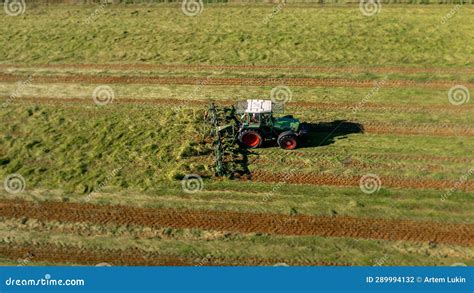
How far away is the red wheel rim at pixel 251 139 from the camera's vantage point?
1684cm

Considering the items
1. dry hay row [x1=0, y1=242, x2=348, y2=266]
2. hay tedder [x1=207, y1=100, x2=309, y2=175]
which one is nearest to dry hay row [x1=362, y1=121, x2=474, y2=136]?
hay tedder [x1=207, y1=100, x2=309, y2=175]

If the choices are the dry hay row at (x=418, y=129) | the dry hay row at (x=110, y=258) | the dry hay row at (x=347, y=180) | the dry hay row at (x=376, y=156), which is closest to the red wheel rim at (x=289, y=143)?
the dry hay row at (x=376, y=156)

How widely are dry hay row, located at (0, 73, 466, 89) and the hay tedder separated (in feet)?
18.0

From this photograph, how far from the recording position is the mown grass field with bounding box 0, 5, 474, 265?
13.2 m

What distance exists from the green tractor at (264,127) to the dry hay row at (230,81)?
557 cm

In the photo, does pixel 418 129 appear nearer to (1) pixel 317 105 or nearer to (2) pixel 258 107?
(1) pixel 317 105

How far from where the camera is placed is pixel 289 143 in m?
16.9

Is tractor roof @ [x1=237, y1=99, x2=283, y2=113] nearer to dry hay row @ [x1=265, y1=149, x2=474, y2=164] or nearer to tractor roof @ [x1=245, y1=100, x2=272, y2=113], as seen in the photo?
tractor roof @ [x1=245, y1=100, x2=272, y2=113]

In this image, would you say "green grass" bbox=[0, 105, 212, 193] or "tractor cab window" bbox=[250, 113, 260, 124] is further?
"tractor cab window" bbox=[250, 113, 260, 124]

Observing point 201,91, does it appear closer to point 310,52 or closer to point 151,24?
point 310,52

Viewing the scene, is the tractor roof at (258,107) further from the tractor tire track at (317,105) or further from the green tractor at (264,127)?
the tractor tire track at (317,105)

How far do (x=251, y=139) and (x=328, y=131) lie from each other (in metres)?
3.19

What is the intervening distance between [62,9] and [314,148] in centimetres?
2183

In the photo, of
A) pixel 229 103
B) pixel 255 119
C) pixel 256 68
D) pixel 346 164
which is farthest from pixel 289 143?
pixel 256 68
